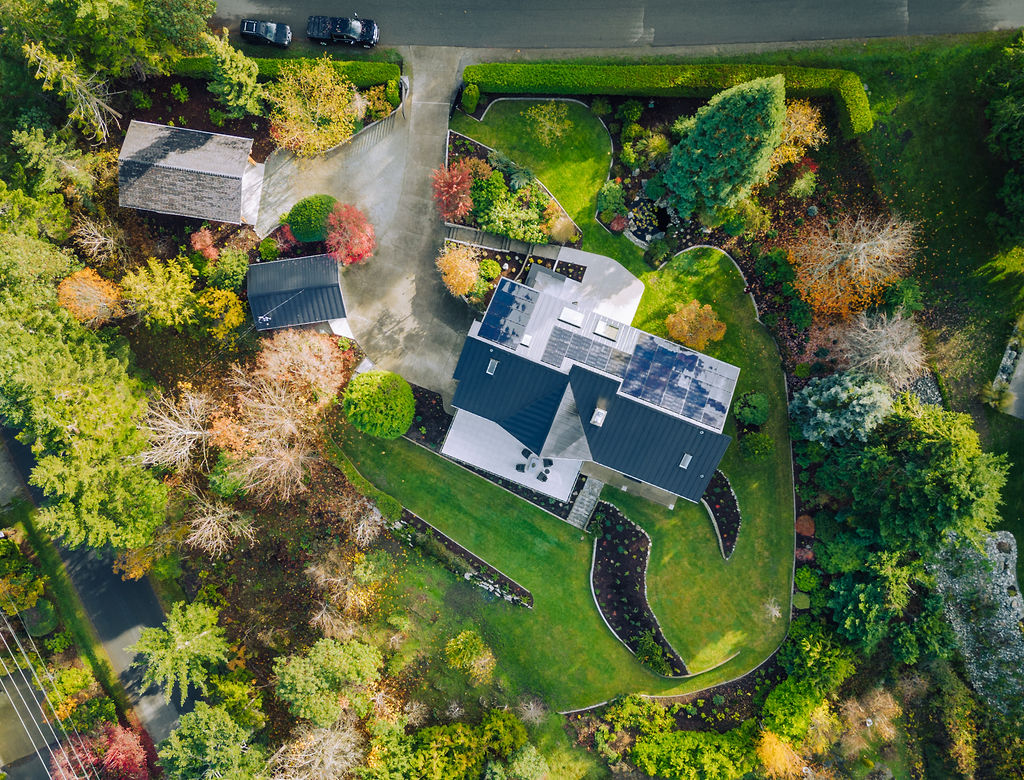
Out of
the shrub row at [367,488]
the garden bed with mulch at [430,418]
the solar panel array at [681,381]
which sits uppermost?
the solar panel array at [681,381]

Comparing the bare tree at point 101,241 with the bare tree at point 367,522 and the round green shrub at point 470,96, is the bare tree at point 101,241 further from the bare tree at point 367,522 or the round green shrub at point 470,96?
the round green shrub at point 470,96

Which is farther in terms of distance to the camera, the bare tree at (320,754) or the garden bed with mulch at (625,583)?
the garden bed with mulch at (625,583)

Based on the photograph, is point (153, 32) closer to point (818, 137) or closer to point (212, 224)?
point (212, 224)

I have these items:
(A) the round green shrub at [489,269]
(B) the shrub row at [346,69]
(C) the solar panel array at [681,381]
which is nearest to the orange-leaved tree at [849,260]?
(C) the solar panel array at [681,381]

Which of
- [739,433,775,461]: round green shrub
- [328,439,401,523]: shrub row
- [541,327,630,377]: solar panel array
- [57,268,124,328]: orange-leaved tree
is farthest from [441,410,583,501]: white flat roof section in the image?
[57,268,124,328]: orange-leaved tree

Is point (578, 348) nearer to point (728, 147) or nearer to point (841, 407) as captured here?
point (728, 147)

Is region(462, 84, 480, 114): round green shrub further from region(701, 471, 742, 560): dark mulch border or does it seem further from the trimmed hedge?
region(701, 471, 742, 560): dark mulch border
